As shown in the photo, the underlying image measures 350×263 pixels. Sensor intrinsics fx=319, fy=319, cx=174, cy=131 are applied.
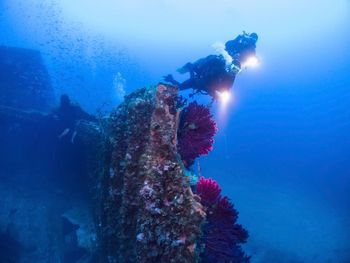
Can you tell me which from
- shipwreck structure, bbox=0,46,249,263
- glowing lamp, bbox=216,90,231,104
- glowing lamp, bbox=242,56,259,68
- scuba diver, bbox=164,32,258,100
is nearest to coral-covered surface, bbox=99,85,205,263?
shipwreck structure, bbox=0,46,249,263

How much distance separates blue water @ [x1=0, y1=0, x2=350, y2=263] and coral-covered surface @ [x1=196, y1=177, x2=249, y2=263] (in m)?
8.55

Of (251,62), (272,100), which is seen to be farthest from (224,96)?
(272,100)

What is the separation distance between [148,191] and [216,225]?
1033 mm

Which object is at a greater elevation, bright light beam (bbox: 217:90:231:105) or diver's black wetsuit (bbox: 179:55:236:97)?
diver's black wetsuit (bbox: 179:55:236:97)

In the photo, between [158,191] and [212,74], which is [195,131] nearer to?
[158,191]

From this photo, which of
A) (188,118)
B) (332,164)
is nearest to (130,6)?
(332,164)

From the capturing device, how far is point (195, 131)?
4.20 m

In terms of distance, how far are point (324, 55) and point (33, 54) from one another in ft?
546

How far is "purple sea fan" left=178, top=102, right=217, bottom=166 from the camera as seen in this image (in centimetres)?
413

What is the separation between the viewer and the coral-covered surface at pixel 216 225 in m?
3.55

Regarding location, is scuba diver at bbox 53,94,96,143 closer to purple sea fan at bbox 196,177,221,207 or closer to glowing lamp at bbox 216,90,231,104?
glowing lamp at bbox 216,90,231,104

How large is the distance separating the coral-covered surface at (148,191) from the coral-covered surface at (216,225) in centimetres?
69

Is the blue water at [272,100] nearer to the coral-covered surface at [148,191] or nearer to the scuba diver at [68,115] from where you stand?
the scuba diver at [68,115]

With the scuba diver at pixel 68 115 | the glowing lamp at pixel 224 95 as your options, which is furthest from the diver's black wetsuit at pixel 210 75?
the scuba diver at pixel 68 115
